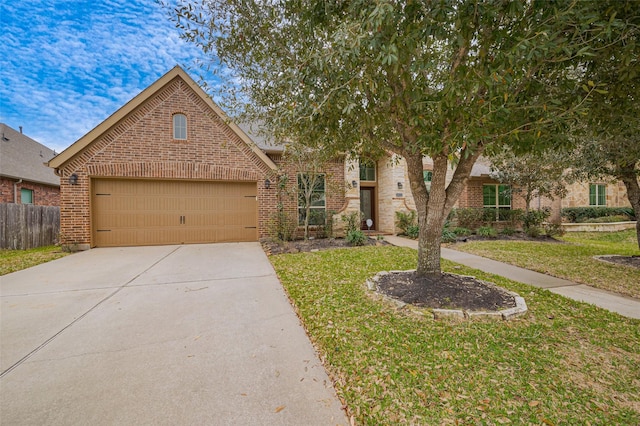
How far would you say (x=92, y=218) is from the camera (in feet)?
28.2

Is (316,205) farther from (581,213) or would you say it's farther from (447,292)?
(581,213)

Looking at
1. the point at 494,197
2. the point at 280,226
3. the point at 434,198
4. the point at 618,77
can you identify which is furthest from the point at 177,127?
the point at 494,197

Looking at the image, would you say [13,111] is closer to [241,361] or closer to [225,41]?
[225,41]

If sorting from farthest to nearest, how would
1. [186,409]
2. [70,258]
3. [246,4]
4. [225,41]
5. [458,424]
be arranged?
[70,258], [225,41], [246,4], [186,409], [458,424]

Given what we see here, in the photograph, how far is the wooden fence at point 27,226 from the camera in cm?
905

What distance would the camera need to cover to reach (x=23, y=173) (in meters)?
12.8

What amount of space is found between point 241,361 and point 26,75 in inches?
585

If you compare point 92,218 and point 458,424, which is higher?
point 92,218

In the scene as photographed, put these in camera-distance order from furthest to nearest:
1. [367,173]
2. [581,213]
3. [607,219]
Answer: [581,213], [607,219], [367,173]

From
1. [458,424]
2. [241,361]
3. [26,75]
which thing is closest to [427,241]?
[458,424]

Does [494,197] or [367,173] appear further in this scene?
[494,197]

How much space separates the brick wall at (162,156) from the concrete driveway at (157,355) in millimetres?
3988

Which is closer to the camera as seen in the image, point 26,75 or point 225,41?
point 225,41

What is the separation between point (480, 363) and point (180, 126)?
1023cm
